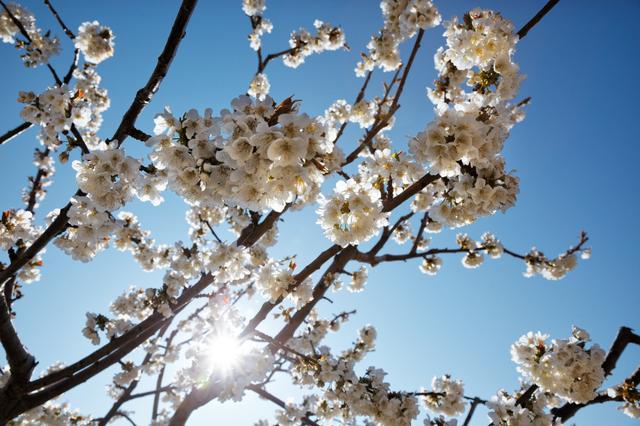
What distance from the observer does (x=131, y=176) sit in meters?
2.20

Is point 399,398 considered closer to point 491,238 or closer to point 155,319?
point 155,319

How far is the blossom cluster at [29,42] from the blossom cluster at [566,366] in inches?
327

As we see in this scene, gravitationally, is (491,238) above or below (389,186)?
above

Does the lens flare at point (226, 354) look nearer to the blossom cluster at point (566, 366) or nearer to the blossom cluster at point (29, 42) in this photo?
the blossom cluster at point (566, 366)

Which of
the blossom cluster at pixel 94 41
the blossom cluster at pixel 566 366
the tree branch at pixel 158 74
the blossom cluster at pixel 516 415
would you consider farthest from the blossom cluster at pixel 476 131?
the blossom cluster at pixel 94 41

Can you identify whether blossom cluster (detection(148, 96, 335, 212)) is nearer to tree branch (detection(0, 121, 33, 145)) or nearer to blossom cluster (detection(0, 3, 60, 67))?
tree branch (detection(0, 121, 33, 145))

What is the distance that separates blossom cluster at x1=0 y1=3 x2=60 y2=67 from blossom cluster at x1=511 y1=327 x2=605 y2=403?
27.3ft

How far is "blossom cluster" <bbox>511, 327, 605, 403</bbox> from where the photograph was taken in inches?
133

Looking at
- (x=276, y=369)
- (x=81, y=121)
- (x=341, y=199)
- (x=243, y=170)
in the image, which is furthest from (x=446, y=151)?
(x=276, y=369)

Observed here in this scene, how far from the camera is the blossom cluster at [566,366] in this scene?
133 inches

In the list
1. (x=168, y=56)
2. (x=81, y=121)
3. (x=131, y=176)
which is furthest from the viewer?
(x=81, y=121)

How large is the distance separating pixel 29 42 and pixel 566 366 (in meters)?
9.22

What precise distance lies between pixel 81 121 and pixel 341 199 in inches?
196

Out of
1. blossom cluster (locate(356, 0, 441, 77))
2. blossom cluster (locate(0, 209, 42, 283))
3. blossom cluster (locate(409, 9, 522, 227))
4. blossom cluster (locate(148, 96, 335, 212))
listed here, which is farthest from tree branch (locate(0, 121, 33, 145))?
blossom cluster (locate(356, 0, 441, 77))
